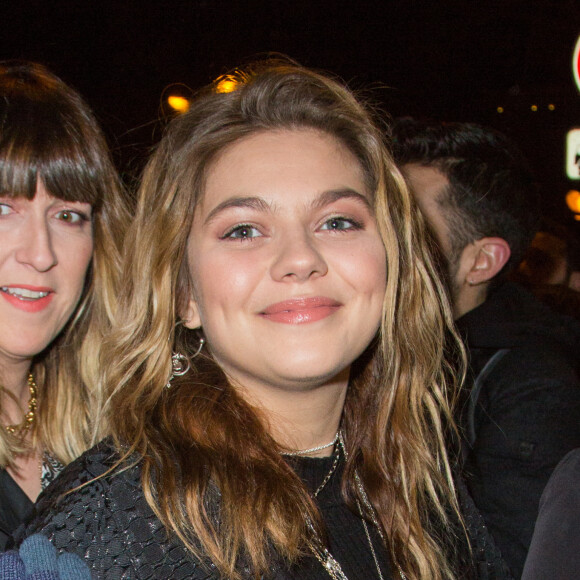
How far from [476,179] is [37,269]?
1.77 metres

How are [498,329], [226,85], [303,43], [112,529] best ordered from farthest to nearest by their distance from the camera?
[303,43]
[498,329]
[226,85]
[112,529]

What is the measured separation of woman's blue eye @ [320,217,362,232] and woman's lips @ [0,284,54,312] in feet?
2.93

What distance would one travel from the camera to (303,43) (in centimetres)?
659

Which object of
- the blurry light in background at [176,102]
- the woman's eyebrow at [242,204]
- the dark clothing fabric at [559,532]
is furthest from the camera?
the blurry light in background at [176,102]

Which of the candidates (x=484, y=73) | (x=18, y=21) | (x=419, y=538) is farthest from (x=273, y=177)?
(x=484, y=73)

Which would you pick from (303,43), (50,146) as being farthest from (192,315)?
(303,43)

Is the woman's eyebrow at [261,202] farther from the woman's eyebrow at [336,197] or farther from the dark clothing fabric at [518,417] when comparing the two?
the dark clothing fabric at [518,417]

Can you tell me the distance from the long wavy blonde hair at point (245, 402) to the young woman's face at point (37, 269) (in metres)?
0.27

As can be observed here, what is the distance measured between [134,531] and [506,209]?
6.75 ft

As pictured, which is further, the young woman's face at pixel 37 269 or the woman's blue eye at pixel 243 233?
the young woman's face at pixel 37 269

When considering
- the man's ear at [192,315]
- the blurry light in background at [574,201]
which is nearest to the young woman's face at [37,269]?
the man's ear at [192,315]

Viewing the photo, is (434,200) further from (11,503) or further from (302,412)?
(11,503)

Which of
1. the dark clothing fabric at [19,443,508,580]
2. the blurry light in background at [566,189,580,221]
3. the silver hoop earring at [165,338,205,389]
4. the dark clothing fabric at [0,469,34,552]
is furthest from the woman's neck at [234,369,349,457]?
the blurry light in background at [566,189,580,221]

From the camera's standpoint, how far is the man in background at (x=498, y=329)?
7.20 ft
